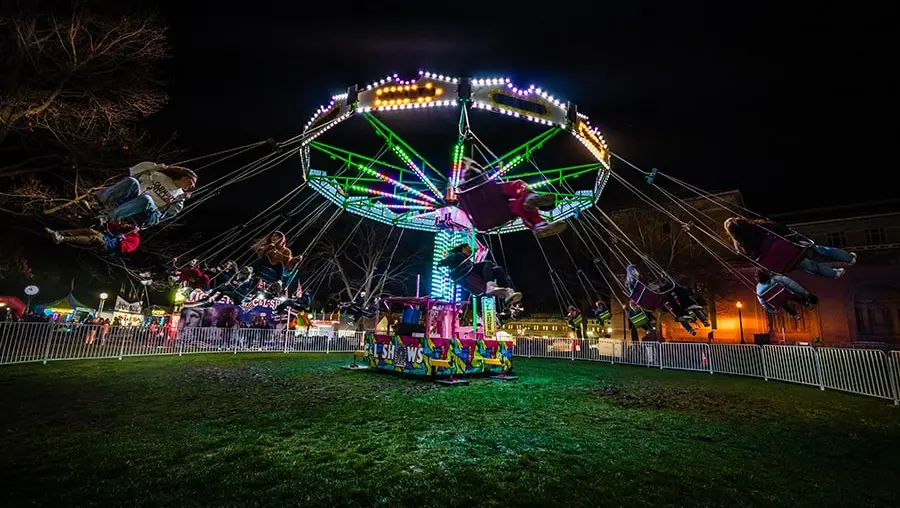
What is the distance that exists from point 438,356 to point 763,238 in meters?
7.68

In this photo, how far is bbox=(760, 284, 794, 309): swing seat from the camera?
796 cm

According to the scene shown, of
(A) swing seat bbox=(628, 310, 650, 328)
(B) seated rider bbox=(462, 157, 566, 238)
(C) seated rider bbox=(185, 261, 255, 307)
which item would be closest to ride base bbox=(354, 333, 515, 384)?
(A) swing seat bbox=(628, 310, 650, 328)

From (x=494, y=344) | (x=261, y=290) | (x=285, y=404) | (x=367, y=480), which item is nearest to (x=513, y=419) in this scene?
(x=367, y=480)

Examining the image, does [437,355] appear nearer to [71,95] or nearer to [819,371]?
[819,371]

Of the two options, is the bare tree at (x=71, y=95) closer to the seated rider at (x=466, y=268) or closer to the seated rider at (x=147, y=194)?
the seated rider at (x=147, y=194)

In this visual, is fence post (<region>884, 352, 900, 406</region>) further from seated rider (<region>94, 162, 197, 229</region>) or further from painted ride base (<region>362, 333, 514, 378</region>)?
seated rider (<region>94, 162, 197, 229</region>)

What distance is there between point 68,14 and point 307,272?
2301cm

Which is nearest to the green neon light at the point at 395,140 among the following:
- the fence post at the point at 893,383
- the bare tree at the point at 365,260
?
the fence post at the point at 893,383

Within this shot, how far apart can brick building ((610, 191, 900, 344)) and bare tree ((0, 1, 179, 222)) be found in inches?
1049

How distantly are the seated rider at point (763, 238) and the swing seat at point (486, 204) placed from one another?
4189 mm

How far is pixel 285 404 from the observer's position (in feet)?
23.5

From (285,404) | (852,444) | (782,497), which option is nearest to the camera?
(782,497)

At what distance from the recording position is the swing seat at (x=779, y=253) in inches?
264

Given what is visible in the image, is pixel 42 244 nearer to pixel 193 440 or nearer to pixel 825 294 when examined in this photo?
pixel 193 440
